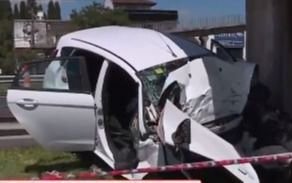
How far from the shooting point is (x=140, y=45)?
964 centimetres

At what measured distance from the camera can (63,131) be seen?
9805 millimetres

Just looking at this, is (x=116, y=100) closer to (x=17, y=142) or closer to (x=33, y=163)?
(x=33, y=163)

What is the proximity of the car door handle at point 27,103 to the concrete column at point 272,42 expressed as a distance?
556cm

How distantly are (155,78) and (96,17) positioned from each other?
77642mm

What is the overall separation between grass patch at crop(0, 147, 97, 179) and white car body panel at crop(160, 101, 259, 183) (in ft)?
8.70

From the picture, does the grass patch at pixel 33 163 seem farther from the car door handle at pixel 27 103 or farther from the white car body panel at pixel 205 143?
the white car body panel at pixel 205 143

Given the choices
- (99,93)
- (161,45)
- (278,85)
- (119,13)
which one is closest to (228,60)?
(161,45)

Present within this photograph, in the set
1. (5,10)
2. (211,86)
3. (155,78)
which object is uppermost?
(155,78)

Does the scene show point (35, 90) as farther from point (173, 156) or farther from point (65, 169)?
point (173, 156)

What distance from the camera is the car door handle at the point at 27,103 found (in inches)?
390

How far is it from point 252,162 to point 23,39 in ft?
239

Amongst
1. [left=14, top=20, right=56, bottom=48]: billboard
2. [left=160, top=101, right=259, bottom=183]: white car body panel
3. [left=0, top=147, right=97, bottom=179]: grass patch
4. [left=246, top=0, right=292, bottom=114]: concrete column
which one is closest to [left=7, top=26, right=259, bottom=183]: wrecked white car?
[left=160, top=101, right=259, bottom=183]: white car body panel

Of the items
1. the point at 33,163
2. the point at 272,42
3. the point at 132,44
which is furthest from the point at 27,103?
the point at 272,42

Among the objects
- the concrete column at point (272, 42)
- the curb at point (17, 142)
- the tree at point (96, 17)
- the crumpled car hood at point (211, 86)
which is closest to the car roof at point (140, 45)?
the crumpled car hood at point (211, 86)
